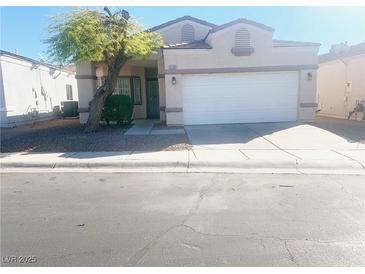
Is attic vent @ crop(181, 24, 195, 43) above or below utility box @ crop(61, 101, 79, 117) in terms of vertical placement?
above

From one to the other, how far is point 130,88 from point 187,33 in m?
4.40

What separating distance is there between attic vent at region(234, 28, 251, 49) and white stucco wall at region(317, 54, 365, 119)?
654cm

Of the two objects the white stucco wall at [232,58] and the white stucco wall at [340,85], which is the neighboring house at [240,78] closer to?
the white stucco wall at [232,58]

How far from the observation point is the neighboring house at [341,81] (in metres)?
15.3

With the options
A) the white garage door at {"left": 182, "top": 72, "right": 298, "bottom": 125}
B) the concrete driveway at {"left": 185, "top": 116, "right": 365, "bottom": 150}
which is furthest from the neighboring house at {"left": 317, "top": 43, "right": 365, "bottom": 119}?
the concrete driveway at {"left": 185, "top": 116, "right": 365, "bottom": 150}

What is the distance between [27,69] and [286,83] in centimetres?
1401

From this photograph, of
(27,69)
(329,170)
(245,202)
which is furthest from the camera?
(27,69)

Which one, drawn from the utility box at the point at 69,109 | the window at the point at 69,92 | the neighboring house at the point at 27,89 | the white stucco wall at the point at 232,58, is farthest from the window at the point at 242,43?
the window at the point at 69,92

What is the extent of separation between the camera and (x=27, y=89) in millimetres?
16938

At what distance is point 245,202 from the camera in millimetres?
4770

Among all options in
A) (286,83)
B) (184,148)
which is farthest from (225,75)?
(184,148)

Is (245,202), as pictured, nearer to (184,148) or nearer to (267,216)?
(267,216)

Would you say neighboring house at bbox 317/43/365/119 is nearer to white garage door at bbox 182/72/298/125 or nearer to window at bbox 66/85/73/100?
white garage door at bbox 182/72/298/125

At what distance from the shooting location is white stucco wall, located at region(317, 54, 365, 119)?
15352 millimetres
